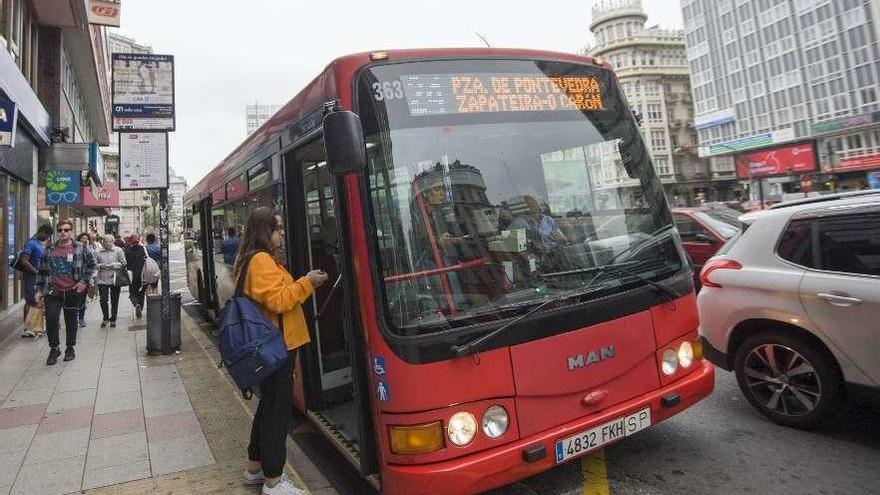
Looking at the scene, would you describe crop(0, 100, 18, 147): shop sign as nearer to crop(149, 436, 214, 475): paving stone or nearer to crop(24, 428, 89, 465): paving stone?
crop(24, 428, 89, 465): paving stone

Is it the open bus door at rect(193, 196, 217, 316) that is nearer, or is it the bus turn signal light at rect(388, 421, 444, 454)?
the bus turn signal light at rect(388, 421, 444, 454)

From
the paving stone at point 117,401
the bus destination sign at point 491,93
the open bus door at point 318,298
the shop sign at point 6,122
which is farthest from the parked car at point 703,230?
the shop sign at point 6,122

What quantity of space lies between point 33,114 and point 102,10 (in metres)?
3.70

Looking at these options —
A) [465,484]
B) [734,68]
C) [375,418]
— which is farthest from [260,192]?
[734,68]

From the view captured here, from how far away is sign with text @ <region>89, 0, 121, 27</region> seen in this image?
538 inches

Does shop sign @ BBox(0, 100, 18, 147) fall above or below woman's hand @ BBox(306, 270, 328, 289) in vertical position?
above

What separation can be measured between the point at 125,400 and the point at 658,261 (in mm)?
5318

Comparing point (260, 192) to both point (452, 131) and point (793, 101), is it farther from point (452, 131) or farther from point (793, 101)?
point (793, 101)

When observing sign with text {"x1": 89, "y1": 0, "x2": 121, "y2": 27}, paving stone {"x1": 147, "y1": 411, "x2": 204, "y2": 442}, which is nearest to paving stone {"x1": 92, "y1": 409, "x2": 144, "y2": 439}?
paving stone {"x1": 147, "y1": 411, "x2": 204, "y2": 442}

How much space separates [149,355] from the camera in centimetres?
758

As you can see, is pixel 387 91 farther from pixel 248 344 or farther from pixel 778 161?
pixel 778 161

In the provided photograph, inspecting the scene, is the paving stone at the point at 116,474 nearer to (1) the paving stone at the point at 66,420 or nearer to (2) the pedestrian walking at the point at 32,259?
(1) the paving stone at the point at 66,420

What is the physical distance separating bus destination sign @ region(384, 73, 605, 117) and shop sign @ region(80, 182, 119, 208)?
20.1m

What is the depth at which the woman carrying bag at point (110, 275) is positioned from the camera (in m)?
10.4
